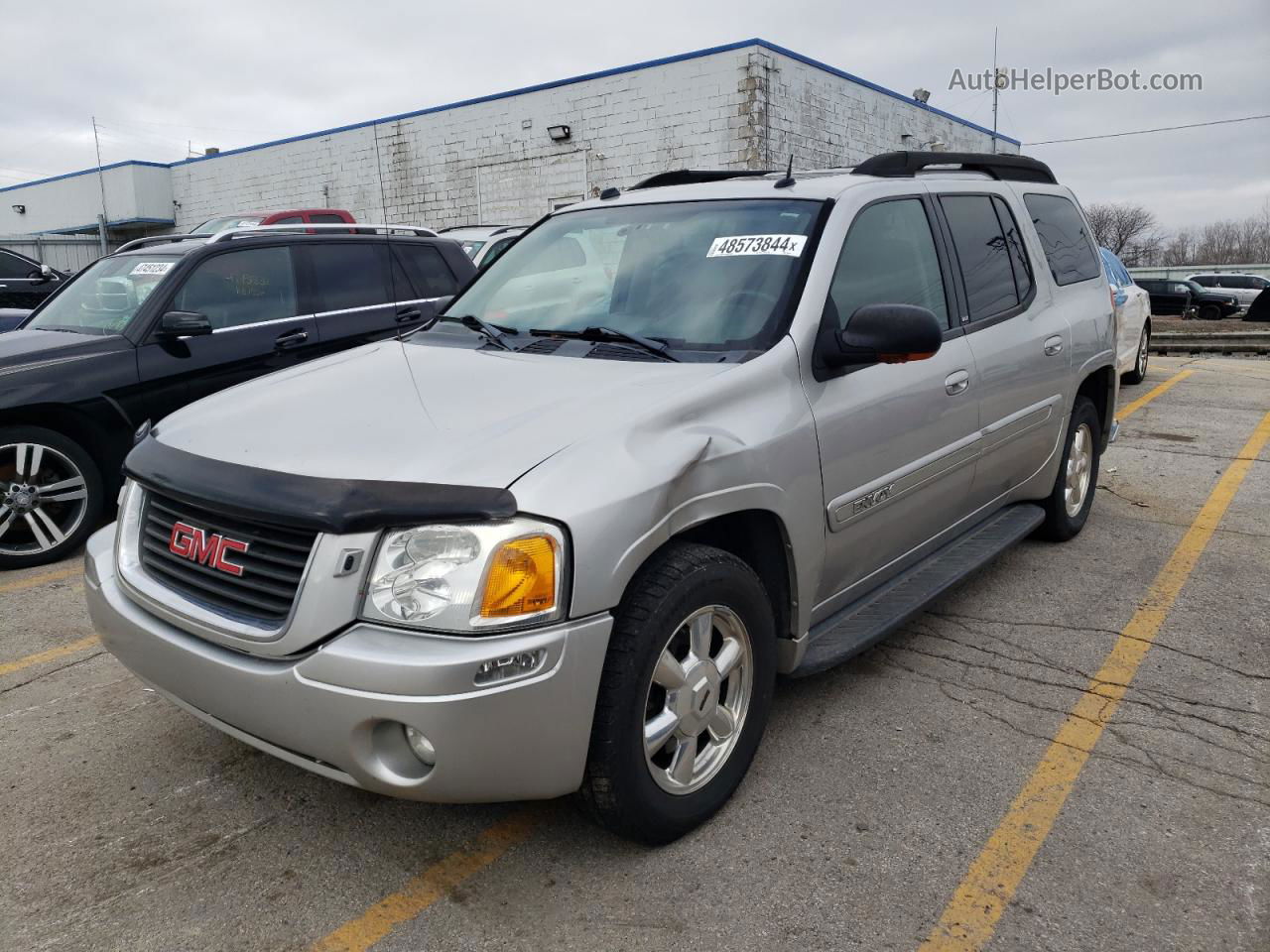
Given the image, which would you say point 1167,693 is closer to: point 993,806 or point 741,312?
point 993,806

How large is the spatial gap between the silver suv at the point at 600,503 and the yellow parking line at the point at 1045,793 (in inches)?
26.1

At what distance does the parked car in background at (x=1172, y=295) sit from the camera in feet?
92.0

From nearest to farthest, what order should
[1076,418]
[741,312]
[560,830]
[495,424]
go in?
[495,424], [560,830], [741,312], [1076,418]

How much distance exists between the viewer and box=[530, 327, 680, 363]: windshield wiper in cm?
308

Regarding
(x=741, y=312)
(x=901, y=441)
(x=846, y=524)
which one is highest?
(x=741, y=312)

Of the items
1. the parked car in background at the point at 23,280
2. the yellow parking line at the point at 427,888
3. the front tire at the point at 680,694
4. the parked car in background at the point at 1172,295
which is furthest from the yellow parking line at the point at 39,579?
the parked car in background at the point at 1172,295

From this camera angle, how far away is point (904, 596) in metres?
3.63

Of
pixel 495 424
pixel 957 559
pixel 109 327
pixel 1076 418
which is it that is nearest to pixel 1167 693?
pixel 957 559

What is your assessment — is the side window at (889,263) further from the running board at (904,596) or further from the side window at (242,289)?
the side window at (242,289)

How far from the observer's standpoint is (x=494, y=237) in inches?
424

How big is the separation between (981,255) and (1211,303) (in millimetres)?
28239

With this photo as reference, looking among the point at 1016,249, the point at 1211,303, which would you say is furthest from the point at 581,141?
the point at 1211,303

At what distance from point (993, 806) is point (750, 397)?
1.40 metres

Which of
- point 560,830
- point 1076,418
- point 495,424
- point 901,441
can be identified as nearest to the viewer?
point 495,424
